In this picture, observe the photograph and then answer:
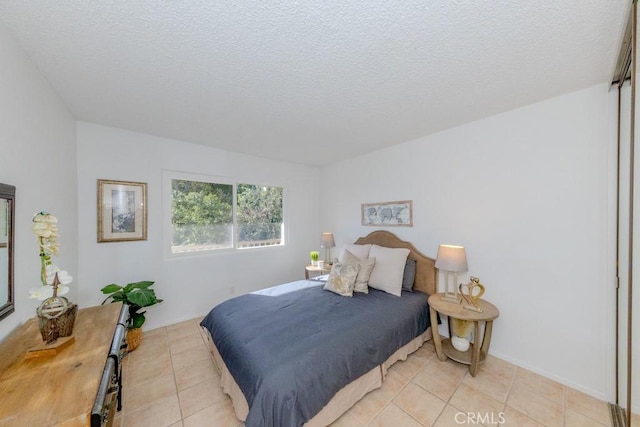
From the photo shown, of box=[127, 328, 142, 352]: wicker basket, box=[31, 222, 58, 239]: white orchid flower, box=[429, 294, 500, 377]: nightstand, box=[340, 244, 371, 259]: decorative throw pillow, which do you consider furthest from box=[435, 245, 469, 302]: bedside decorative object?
box=[127, 328, 142, 352]: wicker basket

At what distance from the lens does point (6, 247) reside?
119cm

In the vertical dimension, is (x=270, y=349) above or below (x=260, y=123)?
below

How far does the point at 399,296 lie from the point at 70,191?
11.4 ft

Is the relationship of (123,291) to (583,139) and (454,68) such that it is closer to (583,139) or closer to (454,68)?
(454,68)

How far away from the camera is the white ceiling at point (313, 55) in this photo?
3.71 feet

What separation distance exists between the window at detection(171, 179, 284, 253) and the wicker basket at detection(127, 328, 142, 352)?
97cm

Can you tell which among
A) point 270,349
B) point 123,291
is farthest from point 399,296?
point 123,291

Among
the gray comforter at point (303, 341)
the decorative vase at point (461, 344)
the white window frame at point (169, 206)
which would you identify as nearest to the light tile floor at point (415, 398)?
the decorative vase at point (461, 344)

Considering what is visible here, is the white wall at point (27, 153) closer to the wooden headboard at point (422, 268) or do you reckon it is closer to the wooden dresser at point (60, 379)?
the wooden dresser at point (60, 379)

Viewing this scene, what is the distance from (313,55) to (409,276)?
2437 millimetres

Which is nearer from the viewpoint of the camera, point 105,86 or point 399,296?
point 105,86

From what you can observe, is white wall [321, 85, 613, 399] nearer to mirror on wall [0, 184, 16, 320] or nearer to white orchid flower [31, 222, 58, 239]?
white orchid flower [31, 222, 58, 239]

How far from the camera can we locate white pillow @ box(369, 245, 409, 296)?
2.60 meters

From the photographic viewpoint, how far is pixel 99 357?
1.10 meters
